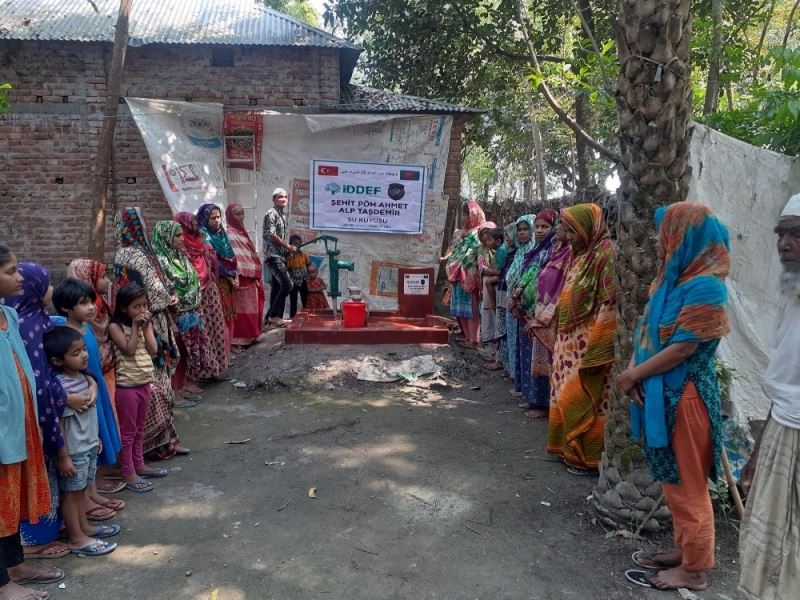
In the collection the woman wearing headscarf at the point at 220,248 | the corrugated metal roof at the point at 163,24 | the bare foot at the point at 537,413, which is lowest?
the bare foot at the point at 537,413

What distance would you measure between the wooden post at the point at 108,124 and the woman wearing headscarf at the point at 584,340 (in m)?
5.91

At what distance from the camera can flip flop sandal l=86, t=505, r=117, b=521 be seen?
10.7ft

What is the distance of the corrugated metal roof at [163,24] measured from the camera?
8.33 metres

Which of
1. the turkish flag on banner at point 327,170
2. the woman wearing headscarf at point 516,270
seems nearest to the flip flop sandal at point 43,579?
the woman wearing headscarf at point 516,270

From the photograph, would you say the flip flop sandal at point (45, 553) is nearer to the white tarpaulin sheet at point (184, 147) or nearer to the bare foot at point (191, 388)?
the bare foot at point (191, 388)

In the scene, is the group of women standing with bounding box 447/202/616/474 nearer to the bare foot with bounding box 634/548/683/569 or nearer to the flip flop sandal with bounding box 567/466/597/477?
the flip flop sandal with bounding box 567/466/597/477

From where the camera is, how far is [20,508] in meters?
2.54

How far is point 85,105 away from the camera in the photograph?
8656 millimetres

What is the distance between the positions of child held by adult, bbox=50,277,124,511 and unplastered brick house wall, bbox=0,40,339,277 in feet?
20.1

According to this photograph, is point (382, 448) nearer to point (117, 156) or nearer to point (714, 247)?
point (714, 247)

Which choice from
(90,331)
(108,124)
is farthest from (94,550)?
(108,124)

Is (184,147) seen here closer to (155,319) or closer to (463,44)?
(155,319)

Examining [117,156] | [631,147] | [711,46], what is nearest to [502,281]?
[631,147]

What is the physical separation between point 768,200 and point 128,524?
4.43 m
